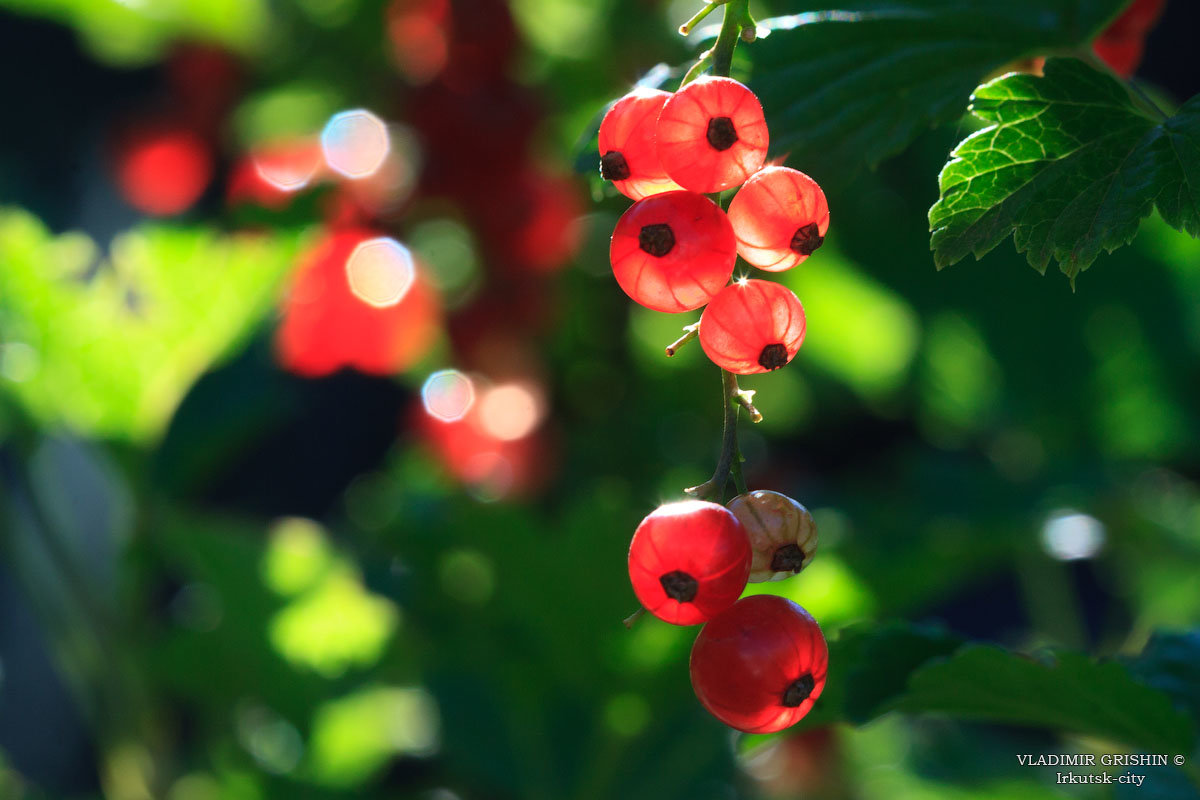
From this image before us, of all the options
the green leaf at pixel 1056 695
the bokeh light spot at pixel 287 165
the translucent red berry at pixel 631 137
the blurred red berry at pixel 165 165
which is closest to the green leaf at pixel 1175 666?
the green leaf at pixel 1056 695

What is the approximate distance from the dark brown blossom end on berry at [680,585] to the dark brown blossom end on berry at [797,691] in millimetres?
46

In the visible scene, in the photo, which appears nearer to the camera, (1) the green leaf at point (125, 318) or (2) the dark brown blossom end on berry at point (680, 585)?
(2) the dark brown blossom end on berry at point (680, 585)

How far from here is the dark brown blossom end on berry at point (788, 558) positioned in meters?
0.34

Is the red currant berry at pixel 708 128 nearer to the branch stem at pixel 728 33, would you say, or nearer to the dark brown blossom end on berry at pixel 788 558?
the branch stem at pixel 728 33

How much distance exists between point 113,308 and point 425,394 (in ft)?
1.06

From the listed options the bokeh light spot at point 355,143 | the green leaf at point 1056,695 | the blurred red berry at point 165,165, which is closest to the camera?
the green leaf at point 1056,695

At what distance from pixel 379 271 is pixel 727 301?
2.65ft

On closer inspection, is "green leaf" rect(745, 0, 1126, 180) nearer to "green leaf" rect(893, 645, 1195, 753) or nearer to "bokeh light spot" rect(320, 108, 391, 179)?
"green leaf" rect(893, 645, 1195, 753)

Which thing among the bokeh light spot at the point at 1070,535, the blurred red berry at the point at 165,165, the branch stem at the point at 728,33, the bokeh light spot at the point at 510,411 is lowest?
the bokeh light spot at the point at 1070,535

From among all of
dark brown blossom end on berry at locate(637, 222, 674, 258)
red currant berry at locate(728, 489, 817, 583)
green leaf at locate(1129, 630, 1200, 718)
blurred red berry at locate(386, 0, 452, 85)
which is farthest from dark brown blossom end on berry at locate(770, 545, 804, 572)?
blurred red berry at locate(386, 0, 452, 85)

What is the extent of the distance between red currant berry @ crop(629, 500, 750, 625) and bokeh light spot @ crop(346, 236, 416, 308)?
2.69 ft

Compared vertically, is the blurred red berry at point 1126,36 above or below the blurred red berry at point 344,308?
above

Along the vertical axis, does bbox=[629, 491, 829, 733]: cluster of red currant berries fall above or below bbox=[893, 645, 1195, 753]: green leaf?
above

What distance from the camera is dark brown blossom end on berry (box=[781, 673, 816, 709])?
0.34 m
